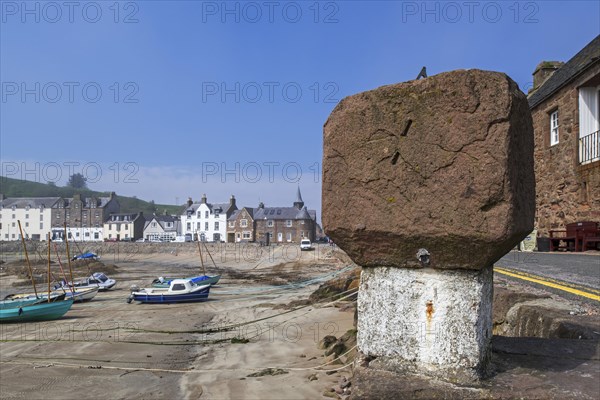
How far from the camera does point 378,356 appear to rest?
226cm

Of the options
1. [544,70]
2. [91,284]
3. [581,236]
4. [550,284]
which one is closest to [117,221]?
[91,284]

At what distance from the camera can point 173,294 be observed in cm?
2594

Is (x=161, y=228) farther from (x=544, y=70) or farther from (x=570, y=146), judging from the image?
(x=570, y=146)

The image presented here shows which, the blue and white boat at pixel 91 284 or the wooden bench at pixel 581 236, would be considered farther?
the blue and white boat at pixel 91 284

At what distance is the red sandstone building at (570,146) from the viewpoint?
1442cm

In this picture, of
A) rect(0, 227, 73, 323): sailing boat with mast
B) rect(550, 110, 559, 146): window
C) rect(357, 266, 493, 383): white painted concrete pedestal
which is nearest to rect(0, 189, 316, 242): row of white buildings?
rect(0, 227, 73, 323): sailing boat with mast

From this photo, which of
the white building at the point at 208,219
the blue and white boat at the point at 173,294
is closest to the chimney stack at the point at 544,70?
the blue and white boat at the point at 173,294

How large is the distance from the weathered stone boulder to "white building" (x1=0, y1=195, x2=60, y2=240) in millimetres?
106530

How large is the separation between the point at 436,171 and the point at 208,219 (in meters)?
83.7

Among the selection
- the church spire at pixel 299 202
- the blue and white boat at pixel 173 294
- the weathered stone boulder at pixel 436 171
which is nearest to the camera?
the weathered stone boulder at pixel 436 171

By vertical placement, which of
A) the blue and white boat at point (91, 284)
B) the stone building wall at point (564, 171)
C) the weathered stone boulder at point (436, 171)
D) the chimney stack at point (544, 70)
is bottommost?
the blue and white boat at point (91, 284)

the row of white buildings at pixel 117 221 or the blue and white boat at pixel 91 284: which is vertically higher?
the row of white buildings at pixel 117 221

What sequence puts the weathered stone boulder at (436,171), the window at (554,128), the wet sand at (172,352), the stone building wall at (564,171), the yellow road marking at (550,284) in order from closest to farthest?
1. the weathered stone boulder at (436,171)
2. the yellow road marking at (550,284)
3. the wet sand at (172,352)
4. the stone building wall at (564,171)
5. the window at (554,128)

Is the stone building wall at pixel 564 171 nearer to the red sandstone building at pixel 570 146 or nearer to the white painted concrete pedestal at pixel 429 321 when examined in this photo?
the red sandstone building at pixel 570 146
